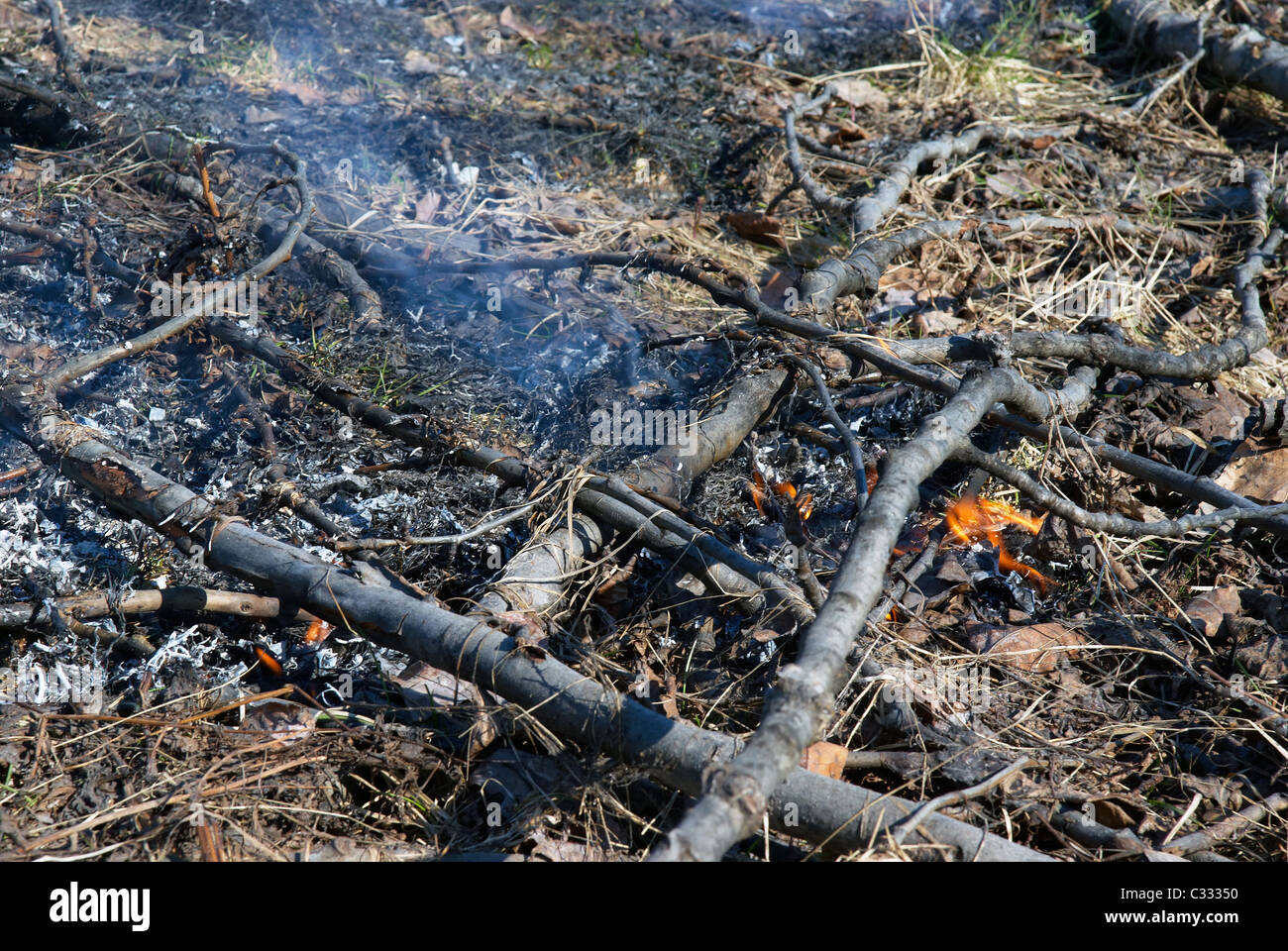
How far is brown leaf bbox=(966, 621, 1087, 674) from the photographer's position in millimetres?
2656

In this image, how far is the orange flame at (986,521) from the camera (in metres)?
3.03

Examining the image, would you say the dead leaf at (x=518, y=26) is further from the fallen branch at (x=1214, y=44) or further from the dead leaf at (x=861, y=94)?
the fallen branch at (x=1214, y=44)

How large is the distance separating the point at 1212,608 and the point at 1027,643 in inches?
25.5

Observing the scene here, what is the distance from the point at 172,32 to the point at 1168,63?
6.55 m

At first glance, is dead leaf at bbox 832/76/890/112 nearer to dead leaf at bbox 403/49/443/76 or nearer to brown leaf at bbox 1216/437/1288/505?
dead leaf at bbox 403/49/443/76

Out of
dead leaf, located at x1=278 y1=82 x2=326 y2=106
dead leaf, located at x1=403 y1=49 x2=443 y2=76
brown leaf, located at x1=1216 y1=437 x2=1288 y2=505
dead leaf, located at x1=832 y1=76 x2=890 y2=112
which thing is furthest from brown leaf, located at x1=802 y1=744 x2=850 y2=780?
dead leaf, located at x1=403 y1=49 x2=443 y2=76

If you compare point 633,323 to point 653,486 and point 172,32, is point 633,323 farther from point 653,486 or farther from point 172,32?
point 172,32

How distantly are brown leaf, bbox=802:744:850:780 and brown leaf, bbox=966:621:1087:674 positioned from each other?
649mm

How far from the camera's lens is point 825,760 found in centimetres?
228

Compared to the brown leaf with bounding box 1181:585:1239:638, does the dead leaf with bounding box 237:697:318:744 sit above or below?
below

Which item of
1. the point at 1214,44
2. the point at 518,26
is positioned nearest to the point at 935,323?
the point at 1214,44

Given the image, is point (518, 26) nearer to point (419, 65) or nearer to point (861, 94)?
point (419, 65)

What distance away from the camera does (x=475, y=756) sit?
7.57 feet

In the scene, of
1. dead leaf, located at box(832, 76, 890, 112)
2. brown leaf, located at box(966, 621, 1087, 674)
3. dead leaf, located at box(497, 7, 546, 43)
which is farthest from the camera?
dead leaf, located at box(497, 7, 546, 43)
